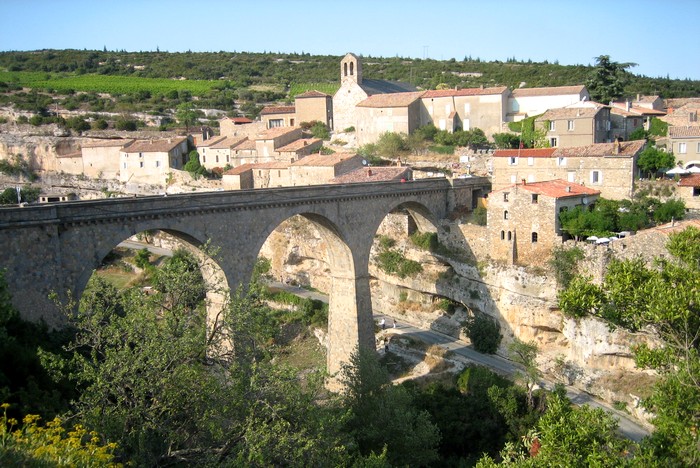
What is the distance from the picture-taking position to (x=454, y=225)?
33062 millimetres

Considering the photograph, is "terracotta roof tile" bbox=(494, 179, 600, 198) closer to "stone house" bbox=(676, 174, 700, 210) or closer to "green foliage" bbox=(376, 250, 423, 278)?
"stone house" bbox=(676, 174, 700, 210)

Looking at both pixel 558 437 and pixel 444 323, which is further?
pixel 444 323

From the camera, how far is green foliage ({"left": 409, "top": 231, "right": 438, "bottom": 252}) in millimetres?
34031

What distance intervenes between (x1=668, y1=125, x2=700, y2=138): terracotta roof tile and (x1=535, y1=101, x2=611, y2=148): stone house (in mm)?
3589

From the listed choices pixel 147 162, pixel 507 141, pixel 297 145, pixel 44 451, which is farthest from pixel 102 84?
pixel 44 451

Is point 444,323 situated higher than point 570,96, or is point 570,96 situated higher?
point 570,96

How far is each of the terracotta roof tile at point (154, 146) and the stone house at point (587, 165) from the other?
26.3 m

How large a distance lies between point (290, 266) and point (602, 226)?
19063 mm

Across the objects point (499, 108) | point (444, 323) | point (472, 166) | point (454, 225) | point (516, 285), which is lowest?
point (444, 323)

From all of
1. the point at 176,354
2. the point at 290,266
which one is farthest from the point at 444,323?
the point at 176,354

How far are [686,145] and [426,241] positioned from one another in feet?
49.7

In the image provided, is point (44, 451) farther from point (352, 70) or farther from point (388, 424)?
point (352, 70)

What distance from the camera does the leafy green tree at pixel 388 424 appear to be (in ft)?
61.4

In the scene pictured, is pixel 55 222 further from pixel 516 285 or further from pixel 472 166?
pixel 472 166
